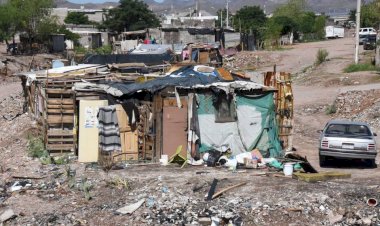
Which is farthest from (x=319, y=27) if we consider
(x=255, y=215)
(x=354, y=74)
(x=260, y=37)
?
(x=255, y=215)

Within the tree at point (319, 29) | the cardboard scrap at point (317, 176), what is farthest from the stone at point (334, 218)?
the tree at point (319, 29)

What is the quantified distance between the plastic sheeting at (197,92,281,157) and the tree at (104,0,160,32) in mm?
77097

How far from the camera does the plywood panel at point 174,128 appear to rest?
1852 cm

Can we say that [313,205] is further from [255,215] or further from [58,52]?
[58,52]

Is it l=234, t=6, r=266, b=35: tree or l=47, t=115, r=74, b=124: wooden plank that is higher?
l=234, t=6, r=266, b=35: tree

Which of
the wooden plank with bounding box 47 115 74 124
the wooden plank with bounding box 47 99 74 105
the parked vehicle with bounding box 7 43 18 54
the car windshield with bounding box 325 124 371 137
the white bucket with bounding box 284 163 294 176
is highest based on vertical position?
the parked vehicle with bounding box 7 43 18 54

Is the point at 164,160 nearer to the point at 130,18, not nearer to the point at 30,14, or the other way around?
the point at 30,14

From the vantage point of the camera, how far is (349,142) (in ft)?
59.8

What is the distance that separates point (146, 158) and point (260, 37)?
190 feet

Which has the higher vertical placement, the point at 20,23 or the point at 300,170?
the point at 20,23

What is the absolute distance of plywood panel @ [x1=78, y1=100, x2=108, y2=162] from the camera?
1911 centimetres

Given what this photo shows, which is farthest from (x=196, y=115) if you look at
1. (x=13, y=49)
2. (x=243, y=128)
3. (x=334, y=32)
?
(x=334, y=32)

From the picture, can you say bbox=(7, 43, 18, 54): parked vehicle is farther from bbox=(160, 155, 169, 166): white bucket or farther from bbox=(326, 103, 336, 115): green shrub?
bbox=(160, 155, 169, 166): white bucket

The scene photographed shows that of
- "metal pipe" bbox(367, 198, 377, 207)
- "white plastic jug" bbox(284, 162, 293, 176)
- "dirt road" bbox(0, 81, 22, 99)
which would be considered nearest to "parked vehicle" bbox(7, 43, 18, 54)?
"dirt road" bbox(0, 81, 22, 99)
